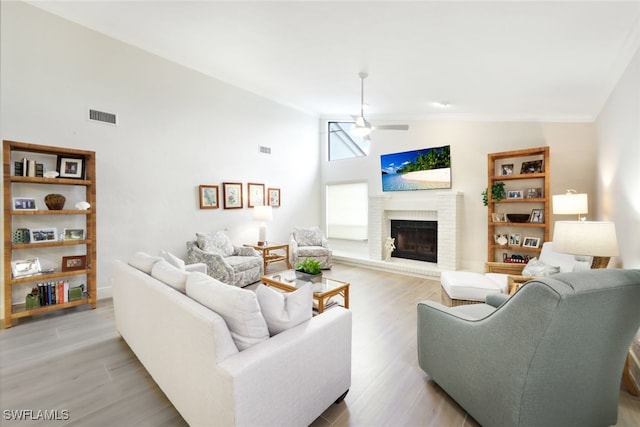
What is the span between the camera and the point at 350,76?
4.15m

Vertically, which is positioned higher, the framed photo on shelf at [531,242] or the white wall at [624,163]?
the white wall at [624,163]

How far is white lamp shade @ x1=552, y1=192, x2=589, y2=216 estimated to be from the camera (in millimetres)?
3346

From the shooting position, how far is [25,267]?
315 centimetres

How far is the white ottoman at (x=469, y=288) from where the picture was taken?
9.54 ft

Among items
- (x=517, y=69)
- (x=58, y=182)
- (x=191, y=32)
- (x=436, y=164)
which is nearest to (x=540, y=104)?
(x=517, y=69)

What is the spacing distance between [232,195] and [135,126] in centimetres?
190

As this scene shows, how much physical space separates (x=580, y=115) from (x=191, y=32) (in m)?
5.78

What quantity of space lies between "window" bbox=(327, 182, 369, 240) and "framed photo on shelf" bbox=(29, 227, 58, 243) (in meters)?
5.27

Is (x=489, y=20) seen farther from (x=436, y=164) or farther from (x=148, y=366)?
(x=148, y=366)

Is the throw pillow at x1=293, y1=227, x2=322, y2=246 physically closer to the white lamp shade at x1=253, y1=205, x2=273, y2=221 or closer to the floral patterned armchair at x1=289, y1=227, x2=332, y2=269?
the floral patterned armchair at x1=289, y1=227, x2=332, y2=269

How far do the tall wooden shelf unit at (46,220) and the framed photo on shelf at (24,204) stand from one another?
0.04 metres

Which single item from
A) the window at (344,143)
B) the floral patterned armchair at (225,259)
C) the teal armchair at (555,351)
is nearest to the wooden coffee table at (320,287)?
the floral patterned armchair at (225,259)

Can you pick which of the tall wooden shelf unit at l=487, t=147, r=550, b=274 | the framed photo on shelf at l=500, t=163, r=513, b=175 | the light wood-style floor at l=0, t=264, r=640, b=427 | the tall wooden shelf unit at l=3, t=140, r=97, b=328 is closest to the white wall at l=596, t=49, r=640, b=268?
the tall wooden shelf unit at l=487, t=147, r=550, b=274

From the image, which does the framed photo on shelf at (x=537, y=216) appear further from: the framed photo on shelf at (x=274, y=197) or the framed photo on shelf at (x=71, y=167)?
the framed photo on shelf at (x=71, y=167)
